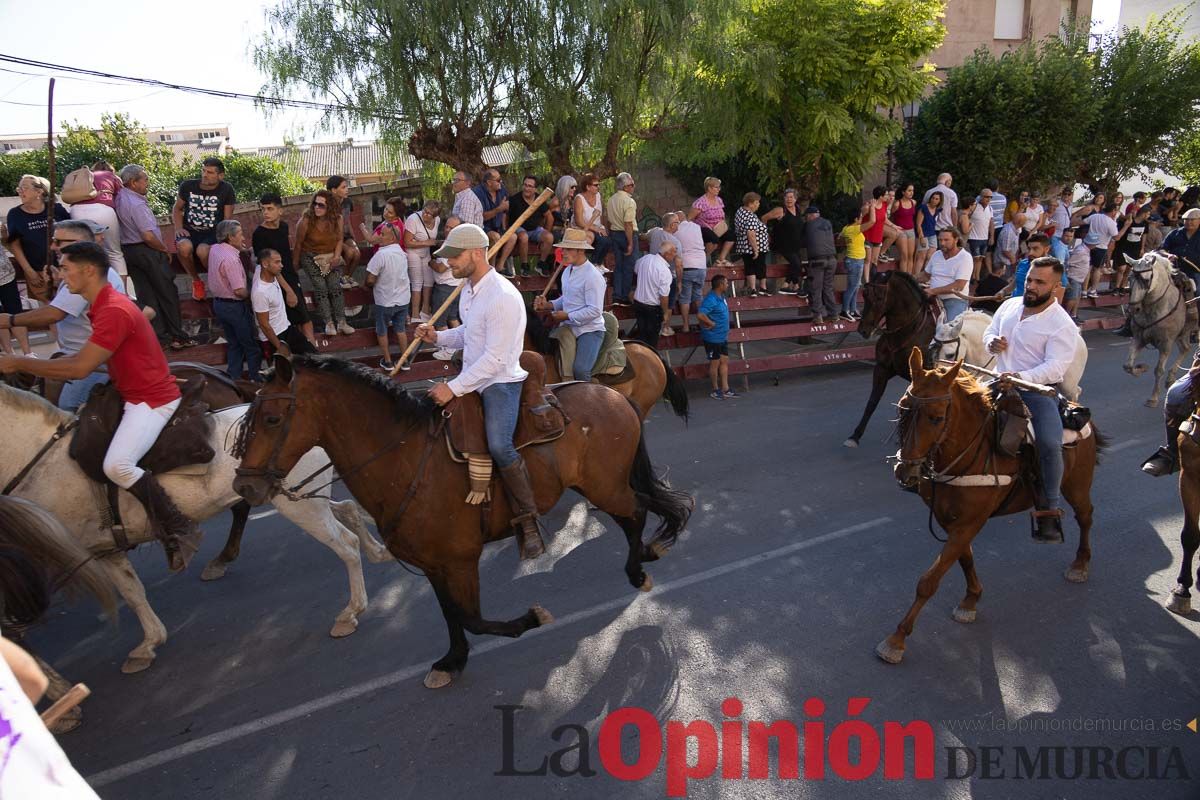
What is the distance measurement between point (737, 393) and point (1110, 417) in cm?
498

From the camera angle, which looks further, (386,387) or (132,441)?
(132,441)

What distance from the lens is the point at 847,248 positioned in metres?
14.5

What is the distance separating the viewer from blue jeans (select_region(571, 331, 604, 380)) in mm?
7996

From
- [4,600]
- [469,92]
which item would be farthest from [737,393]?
[4,600]

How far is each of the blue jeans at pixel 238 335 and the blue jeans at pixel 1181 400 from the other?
958 cm

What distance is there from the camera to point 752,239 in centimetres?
1388

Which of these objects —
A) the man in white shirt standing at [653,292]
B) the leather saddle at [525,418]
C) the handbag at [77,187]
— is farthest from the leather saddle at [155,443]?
the man in white shirt standing at [653,292]

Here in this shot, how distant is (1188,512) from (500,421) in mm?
4981

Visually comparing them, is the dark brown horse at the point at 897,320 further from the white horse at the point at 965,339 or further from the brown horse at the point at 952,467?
the brown horse at the point at 952,467

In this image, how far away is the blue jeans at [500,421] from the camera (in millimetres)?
4863

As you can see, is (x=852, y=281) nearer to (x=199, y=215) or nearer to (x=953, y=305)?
(x=953, y=305)

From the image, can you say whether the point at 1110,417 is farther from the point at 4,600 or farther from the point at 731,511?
the point at 4,600

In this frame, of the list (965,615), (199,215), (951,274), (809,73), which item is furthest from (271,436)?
(809,73)

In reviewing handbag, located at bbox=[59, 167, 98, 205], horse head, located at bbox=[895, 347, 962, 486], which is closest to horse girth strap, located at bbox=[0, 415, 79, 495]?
handbag, located at bbox=[59, 167, 98, 205]
